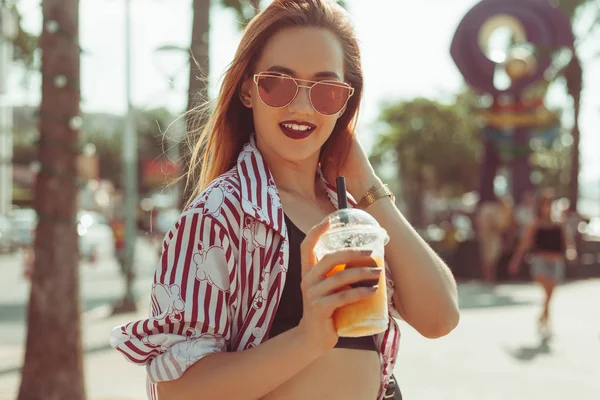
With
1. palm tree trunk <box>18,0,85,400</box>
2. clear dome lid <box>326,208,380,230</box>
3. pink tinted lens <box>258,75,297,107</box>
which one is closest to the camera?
clear dome lid <box>326,208,380,230</box>

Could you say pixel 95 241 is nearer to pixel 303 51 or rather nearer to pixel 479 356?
pixel 479 356

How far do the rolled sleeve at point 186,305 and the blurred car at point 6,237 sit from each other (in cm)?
3263

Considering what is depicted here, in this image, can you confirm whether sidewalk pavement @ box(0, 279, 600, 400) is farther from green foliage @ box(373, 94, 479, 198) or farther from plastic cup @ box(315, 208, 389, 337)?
green foliage @ box(373, 94, 479, 198)

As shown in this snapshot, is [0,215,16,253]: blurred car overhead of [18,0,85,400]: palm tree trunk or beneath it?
beneath

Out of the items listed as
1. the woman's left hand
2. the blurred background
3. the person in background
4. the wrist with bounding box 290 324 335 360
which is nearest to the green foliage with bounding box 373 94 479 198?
the blurred background

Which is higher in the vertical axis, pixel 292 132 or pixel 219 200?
pixel 292 132

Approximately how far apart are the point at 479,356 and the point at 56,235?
471 centimetres

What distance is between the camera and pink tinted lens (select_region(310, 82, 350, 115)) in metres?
2.09

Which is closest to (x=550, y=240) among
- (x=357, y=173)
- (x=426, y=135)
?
(x=357, y=173)

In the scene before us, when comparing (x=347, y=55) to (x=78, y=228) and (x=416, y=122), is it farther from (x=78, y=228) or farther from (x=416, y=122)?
(x=416, y=122)

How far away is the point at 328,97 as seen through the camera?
2109mm

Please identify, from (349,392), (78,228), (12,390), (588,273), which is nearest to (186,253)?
(349,392)

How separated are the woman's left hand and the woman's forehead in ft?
1.25

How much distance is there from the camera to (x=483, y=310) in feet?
43.7
